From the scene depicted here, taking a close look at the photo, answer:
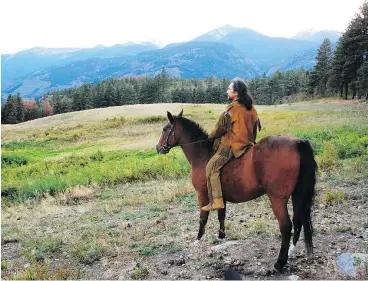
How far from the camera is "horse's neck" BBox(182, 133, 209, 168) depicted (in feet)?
26.4

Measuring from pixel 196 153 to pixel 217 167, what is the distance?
2.87 feet

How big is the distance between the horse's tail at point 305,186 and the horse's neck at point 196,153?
2.15 m

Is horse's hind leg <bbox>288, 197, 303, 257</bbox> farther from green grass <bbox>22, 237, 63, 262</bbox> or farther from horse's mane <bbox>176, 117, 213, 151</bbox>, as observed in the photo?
green grass <bbox>22, 237, 63, 262</bbox>

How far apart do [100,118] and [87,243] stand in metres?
52.5

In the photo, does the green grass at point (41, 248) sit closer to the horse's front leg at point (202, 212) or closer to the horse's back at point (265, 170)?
the horse's front leg at point (202, 212)

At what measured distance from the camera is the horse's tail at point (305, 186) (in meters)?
6.46

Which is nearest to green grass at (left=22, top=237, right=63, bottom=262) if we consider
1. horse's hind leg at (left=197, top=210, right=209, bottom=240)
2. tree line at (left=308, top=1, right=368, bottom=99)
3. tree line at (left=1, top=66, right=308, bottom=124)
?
horse's hind leg at (left=197, top=210, right=209, bottom=240)

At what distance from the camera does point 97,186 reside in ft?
54.7

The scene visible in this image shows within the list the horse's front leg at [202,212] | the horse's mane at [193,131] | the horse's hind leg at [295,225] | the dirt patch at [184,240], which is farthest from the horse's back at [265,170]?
the dirt patch at [184,240]

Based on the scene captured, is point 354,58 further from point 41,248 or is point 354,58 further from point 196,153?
point 41,248

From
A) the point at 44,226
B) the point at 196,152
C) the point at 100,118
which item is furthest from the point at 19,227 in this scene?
the point at 100,118

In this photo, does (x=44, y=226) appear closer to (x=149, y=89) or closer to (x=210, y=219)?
(x=210, y=219)

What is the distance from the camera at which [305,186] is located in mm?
6516

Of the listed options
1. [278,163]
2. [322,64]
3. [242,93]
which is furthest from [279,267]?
[322,64]
